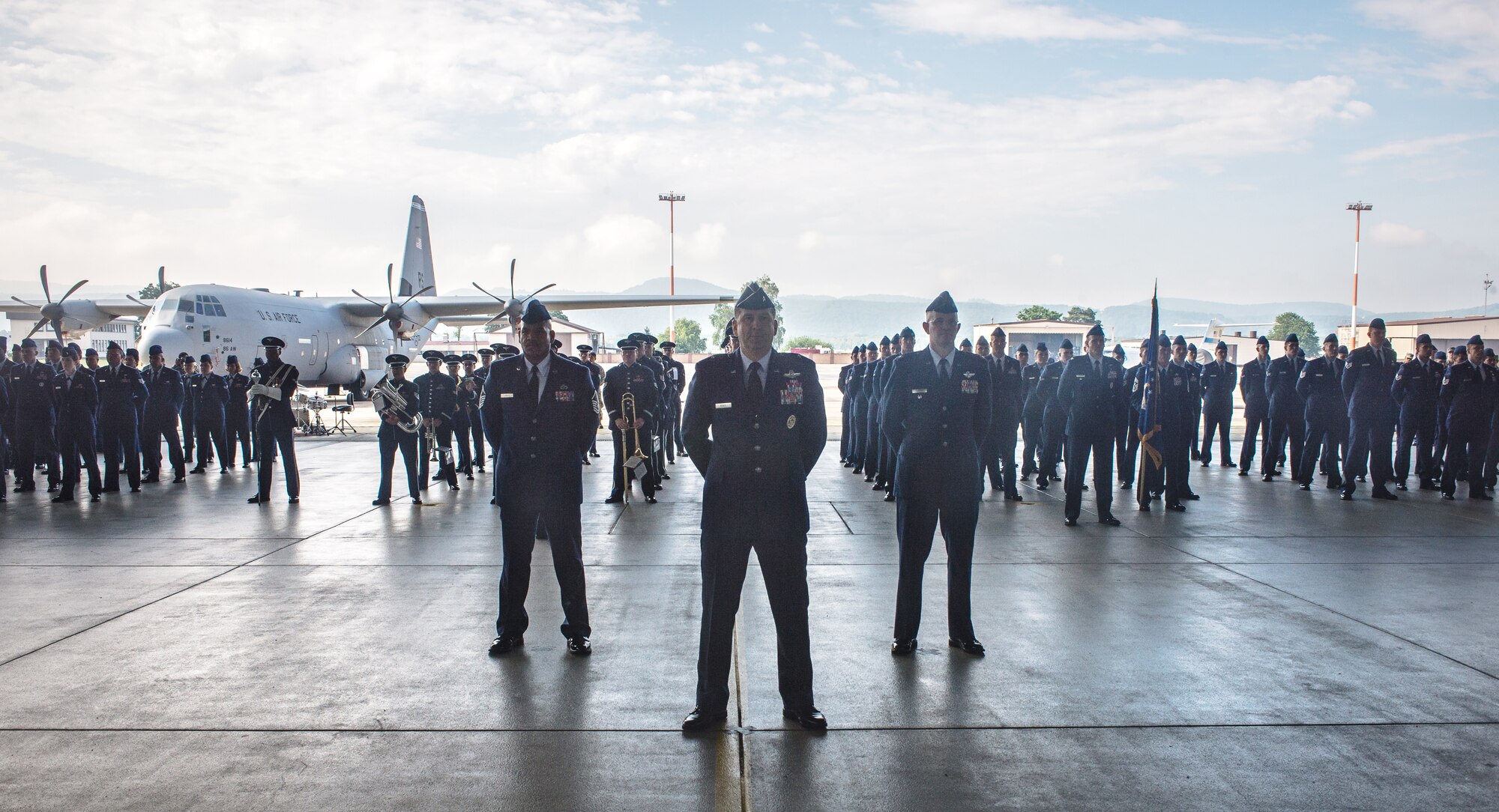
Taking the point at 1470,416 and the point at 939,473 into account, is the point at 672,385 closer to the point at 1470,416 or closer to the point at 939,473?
the point at 939,473

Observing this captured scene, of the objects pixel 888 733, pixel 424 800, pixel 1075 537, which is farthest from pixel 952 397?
pixel 1075 537

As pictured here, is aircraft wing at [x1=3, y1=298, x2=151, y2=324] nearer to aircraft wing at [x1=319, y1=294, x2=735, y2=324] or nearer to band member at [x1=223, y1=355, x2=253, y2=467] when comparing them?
aircraft wing at [x1=319, y1=294, x2=735, y2=324]

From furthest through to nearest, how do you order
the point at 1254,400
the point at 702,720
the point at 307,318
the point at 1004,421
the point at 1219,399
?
the point at 307,318 → the point at 1219,399 → the point at 1254,400 → the point at 1004,421 → the point at 702,720

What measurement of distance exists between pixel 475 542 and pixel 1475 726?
6.85 m

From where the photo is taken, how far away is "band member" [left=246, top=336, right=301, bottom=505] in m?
10.1

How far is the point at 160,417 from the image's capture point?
12945mm

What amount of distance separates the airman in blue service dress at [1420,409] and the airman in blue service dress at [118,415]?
1581 cm

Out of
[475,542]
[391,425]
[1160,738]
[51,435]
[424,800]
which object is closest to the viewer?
[424,800]

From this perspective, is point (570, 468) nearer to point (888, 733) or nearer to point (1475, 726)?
point (888, 733)

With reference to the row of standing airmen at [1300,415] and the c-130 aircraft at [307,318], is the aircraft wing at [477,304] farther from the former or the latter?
the row of standing airmen at [1300,415]

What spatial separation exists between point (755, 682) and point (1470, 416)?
10551 millimetres

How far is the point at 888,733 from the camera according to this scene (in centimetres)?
366

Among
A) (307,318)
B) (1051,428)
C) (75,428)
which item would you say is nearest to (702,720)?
(1051,428)

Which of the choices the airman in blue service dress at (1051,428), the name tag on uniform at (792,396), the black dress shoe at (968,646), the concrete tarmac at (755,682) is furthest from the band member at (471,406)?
the name tag on uniform at (792,396)
